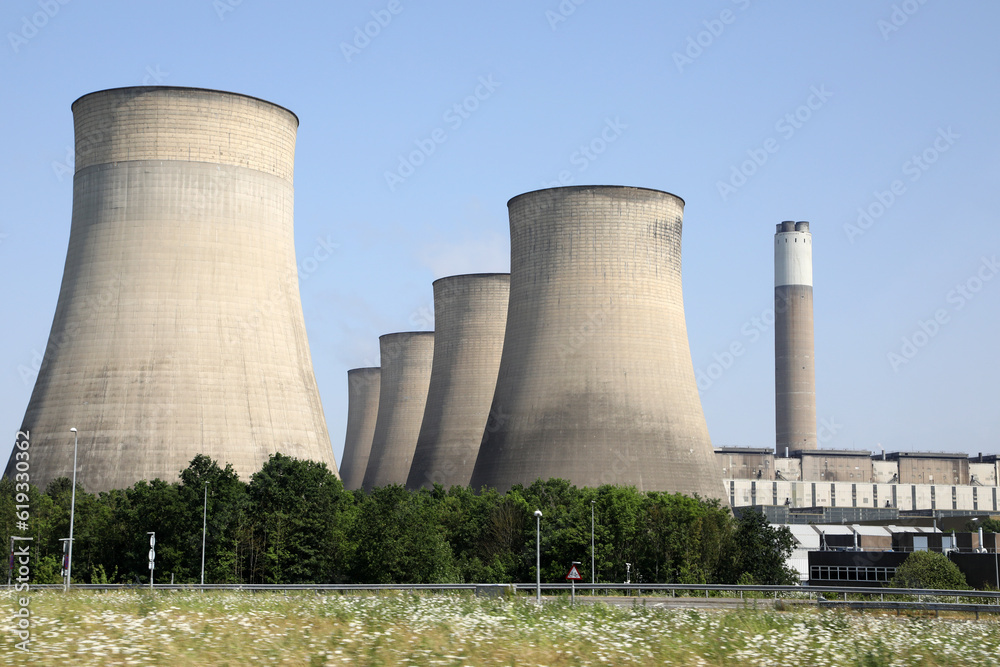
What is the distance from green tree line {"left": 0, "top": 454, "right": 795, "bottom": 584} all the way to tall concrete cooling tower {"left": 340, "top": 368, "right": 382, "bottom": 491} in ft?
105

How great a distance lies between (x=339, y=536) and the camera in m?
→ 27.4

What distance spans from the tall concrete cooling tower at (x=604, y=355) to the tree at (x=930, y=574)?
7.32 meters

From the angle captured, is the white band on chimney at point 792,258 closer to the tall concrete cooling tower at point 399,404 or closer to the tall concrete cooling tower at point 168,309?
the tall concrete cooling tower at point 399,404

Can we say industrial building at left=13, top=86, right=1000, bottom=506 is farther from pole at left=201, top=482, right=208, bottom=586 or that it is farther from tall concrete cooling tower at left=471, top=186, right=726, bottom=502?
pole at left=201, top=482, right=208, bottom=586

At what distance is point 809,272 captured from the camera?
273ft

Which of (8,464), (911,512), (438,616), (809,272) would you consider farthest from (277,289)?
(911,512)

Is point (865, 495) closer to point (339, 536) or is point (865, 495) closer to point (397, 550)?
point (339, 536)

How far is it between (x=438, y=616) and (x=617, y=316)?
2317 cm

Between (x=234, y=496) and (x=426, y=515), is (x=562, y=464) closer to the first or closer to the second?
(x=426, y=515)

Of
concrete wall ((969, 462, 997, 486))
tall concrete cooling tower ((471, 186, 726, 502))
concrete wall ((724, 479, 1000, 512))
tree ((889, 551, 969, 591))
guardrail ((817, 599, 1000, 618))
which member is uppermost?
tall concrete cooling tower ((471, 186, 726, 502))

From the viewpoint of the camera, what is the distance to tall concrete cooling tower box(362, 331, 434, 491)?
55.7 metres

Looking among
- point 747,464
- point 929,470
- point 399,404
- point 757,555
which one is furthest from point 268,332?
point 929,470

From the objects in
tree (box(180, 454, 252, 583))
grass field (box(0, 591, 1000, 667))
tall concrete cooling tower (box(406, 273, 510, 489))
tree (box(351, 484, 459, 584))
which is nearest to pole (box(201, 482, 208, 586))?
tree (box(180, 454, 252, 583))

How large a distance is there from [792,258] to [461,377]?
43.2 m
